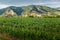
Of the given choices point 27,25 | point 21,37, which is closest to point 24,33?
point 21,37

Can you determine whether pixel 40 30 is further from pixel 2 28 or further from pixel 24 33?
pixel 2 28

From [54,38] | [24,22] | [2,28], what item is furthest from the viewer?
[24,22]

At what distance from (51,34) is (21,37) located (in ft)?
3.26

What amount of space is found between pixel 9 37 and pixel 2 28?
63 cm

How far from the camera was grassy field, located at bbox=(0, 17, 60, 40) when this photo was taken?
24.1ft

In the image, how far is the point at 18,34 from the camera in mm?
7418

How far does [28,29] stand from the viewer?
7.84m

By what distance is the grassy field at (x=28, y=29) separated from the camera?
24.1 ft

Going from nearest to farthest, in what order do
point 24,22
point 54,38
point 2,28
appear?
point 54,38 → point 2,28 → point 24,22

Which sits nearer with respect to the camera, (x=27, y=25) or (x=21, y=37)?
(x=21, y=37)

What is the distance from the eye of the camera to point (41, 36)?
24.1 feet

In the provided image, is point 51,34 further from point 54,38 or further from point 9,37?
point 9,37

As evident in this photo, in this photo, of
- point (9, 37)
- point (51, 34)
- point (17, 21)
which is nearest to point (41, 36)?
point (51, 34)

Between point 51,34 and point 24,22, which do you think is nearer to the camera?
point 51,34
